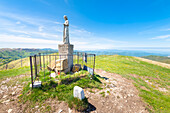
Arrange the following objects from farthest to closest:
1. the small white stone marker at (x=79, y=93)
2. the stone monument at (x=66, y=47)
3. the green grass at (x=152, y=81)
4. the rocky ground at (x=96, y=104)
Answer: the stone monument at (x=66, y=47)
the green grass at (x=152, y=81)
the small white stone marker at (x=79, y=93)
the rocky ground at (x=96, y=104)

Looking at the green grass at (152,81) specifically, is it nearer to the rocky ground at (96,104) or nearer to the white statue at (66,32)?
the rocky ground at (96,104)

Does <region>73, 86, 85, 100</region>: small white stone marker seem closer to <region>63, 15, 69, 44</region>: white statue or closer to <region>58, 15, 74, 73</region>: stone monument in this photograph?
<region>58, 15, 74, 73</region>: stone monument

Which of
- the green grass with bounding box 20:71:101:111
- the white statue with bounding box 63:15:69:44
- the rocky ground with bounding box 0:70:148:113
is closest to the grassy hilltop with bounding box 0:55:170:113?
the rocky ground with bounding box 0:70:148:113

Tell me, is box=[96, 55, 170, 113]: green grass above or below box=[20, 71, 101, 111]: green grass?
below

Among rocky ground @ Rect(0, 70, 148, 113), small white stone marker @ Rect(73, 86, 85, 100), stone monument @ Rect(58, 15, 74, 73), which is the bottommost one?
rocky ground @ Rect(0, 70, 148, 113)

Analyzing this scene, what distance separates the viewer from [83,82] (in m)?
7.14

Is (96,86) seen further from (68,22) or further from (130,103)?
(68,22)

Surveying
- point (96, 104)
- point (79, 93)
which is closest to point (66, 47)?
point (79, 93)

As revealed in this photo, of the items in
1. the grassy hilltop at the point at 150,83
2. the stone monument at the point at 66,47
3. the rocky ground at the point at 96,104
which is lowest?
the grassy hilltop at the point at 150,83

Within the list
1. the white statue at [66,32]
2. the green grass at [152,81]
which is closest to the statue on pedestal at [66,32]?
the white statue at [66,32]

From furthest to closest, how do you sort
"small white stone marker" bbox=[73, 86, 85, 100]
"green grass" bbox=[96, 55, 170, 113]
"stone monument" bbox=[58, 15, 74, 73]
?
"stone monument" bbox=[58, 15, 74, 73] → "green grass" bbox=[96, 55, 170, 113] → "small white stone marker" bbox=[73, 86, 85, 100]

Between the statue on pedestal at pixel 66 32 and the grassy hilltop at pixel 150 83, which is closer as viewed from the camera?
the grassy hilltop at pixel 150 83

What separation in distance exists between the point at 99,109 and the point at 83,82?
2926 mm

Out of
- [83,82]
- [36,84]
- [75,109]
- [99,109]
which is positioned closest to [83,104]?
[75,109]
